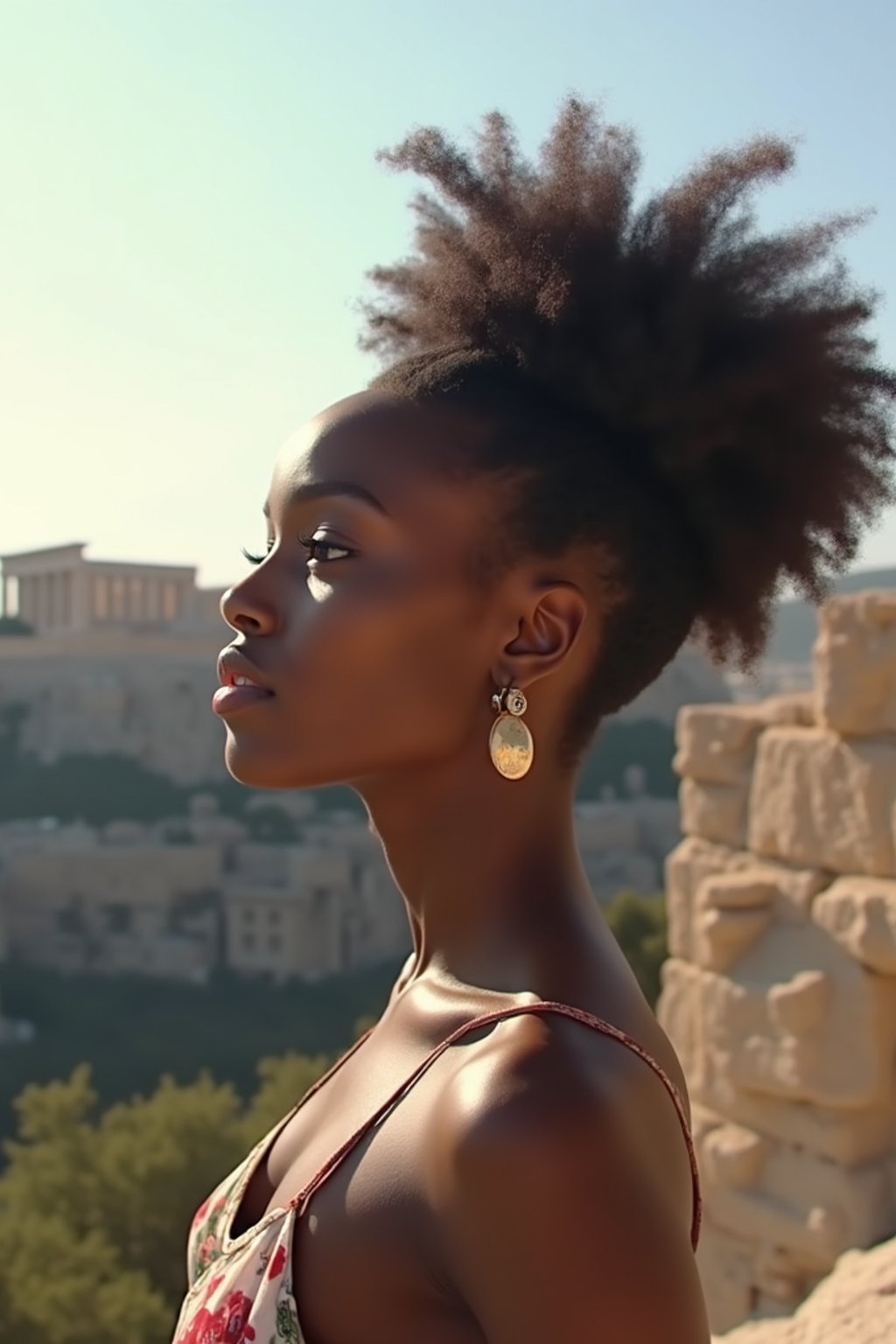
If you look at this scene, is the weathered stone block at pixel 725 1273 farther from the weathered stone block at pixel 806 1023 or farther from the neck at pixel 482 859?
the neck at pixel 482 859

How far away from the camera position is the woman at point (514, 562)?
1253mm

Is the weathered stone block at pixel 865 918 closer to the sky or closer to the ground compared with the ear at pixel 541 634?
closer to the ground

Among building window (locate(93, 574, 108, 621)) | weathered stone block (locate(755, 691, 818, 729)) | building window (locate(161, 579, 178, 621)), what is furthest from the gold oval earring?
building window (locate(161, 579, 178, 621))

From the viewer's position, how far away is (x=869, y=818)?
368cm

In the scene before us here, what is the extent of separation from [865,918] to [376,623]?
2655mm

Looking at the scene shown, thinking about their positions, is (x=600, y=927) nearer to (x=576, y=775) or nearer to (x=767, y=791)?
(x=576, y=775)

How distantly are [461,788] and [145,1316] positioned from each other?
347 inches

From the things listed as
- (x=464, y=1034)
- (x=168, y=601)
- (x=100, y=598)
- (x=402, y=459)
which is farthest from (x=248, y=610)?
(x=168, y=601)

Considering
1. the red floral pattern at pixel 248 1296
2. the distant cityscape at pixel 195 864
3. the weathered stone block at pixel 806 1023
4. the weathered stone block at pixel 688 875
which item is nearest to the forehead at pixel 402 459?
the red floral pattern at pixel 248 1296

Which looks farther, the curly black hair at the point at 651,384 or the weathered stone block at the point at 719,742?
the weathered stone block at the point at 719,742

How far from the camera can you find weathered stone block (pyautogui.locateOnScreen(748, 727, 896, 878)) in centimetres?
366

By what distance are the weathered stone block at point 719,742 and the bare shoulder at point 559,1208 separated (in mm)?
3164

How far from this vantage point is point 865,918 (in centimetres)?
364

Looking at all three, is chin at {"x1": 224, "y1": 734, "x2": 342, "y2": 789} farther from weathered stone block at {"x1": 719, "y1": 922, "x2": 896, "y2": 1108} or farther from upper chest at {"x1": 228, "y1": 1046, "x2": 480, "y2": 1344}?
weathered stone block at {"x1": 719, "y1": 922, "x2": 896, "y2": 1108}
